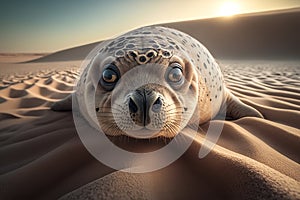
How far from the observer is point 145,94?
143 cm

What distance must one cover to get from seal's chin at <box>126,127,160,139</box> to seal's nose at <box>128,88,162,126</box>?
0.21 feet

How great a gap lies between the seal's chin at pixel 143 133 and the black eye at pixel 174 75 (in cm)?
43

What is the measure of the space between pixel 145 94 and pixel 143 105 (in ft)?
0.27

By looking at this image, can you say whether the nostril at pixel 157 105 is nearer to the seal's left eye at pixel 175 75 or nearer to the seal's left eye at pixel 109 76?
the seal's left eye at pixel 175 75

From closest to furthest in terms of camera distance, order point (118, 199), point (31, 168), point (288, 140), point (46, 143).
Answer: point (118, 199) → point (31, 168) → point (288, 140) → point (46, 143)

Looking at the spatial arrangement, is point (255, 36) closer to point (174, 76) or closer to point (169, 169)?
point (174, 76)

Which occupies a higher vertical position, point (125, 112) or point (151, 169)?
point (125, 112)

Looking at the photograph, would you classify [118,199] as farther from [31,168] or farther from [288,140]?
[288,140]

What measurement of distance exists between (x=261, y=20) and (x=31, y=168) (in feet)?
106

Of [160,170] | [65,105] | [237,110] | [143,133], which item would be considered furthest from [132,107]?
[65,105]

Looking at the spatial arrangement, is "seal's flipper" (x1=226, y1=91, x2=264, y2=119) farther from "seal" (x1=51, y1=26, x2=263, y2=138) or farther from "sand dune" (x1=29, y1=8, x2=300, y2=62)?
"sand dune" (x1=29, y1=8, x2=300, y2=62)

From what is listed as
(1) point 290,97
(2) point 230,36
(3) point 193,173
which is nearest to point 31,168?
(3) point 193,173

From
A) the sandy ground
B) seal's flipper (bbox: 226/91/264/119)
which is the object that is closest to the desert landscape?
the sandy ground

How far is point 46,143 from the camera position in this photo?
1.84 meters
